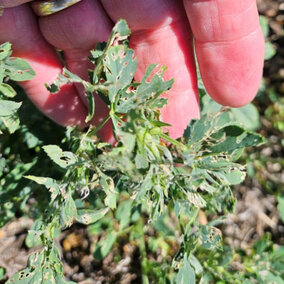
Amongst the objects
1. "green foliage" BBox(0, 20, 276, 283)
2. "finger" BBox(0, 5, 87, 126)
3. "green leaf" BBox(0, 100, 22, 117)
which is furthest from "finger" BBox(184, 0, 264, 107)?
"green leaf" BBox(0, 100, 22, 117)

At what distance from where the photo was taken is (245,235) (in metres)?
2.98

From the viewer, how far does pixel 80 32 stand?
2029 mm

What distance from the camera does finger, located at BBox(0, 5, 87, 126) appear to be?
209cm

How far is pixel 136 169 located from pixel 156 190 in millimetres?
149

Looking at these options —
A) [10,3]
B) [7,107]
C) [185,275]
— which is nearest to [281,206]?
[185,275]

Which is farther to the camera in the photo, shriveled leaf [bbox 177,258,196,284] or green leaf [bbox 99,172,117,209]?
shriveled leaf [bbox 177,258,196,284]

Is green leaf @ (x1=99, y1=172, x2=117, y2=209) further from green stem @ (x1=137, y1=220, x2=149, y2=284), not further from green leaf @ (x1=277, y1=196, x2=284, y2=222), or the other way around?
green leaf @ (x1=277, y1=196, x2=284, y2=222)

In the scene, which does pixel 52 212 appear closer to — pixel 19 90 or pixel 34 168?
pixel 34 168

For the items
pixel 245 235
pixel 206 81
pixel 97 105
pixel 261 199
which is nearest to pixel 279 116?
pixel 261 199

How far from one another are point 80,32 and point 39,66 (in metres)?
0.29

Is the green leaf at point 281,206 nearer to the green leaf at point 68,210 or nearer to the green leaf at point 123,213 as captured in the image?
the green leaf at point 123,213

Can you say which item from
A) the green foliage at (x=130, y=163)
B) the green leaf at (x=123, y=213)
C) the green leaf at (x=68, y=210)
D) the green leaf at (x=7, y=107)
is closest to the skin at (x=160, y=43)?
the green foliage at (x=130, y=163)

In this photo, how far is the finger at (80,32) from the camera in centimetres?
203

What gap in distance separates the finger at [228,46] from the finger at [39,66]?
2.15 ft
